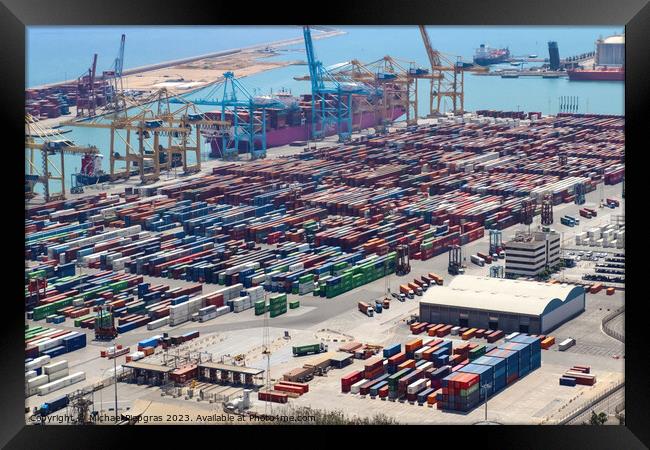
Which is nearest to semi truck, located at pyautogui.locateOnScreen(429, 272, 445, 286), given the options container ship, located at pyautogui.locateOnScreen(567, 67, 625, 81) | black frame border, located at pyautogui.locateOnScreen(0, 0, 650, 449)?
black frame border, located at pyautogui.locateOnScreen(0, 0, 650, 449)

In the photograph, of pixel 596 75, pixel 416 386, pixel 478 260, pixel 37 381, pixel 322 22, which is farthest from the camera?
pixel 596 75

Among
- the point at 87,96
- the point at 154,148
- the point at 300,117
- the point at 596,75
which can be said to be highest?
the point at 596,75

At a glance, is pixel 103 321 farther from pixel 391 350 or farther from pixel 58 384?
pixel 391 350

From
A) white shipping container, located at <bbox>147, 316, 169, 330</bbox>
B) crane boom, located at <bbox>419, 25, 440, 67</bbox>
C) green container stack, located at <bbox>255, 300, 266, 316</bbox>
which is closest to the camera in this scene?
white shipping container, located at <bbox>147, 316, 169, 330</bbox>

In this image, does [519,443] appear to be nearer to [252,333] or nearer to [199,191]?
[252,333]

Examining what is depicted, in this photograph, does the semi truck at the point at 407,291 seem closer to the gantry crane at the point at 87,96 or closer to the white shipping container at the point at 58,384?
the white shipping container at the point at 58,384

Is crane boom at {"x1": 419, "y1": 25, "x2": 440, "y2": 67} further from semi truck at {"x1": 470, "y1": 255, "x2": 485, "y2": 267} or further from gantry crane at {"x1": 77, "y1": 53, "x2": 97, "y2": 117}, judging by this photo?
semi truck at {"x1": 470, "y1": 255, "x2": 485, "y2": 267}

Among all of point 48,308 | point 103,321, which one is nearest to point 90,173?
point 48,308
